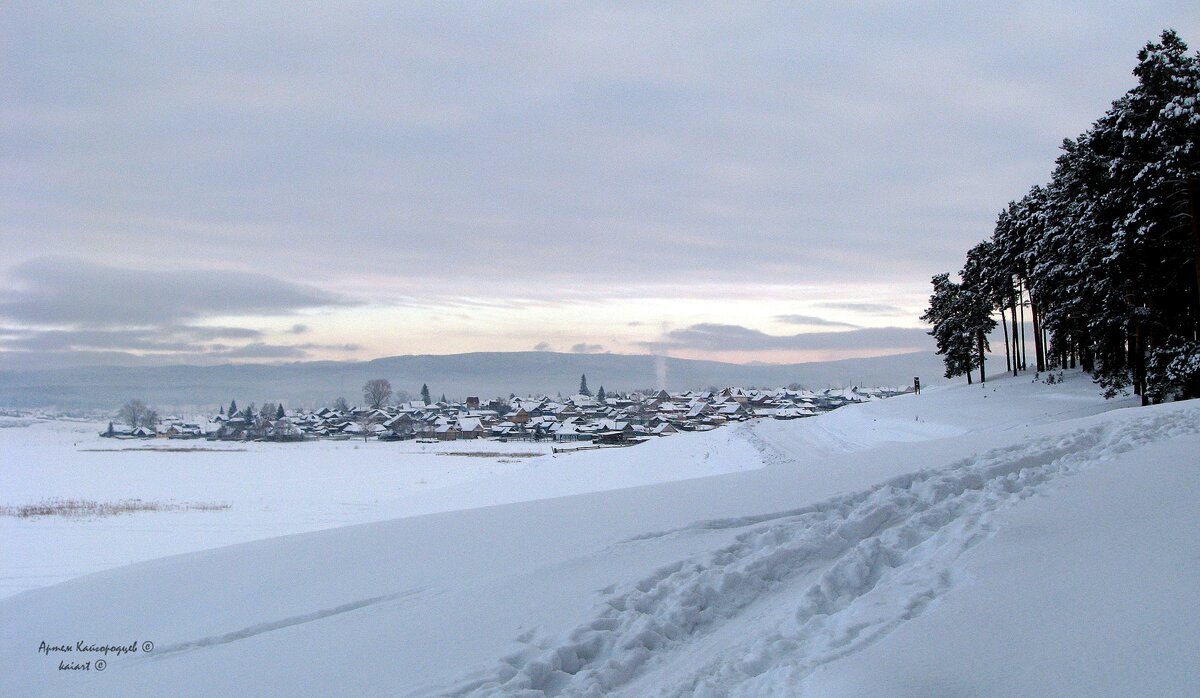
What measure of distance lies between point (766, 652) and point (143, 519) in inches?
872

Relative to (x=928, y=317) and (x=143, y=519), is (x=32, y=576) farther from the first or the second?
(x=928, y=317)

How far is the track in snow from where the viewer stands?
407 centimetres

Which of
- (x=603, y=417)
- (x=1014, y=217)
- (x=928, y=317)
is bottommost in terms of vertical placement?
(x=603, y=417)

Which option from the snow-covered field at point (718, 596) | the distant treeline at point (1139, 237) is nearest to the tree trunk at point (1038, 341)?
the distant treeline at point (1139, 237)

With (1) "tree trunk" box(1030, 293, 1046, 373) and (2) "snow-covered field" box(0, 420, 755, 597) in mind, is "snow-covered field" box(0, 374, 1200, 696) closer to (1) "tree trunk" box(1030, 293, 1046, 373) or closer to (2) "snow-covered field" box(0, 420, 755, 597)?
(2) "snow-covered field" box(0, 420, 755, 597)

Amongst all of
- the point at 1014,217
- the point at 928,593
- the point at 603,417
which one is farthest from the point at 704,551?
the point at 603,417

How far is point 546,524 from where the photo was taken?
8.25 meters

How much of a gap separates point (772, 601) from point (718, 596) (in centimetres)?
40

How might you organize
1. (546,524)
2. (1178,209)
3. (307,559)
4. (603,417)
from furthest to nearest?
(603,417) → (1178,209) → (546,524) → (307,559)

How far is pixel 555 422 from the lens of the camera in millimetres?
88750

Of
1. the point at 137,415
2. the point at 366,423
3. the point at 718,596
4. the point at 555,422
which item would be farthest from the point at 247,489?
the point at 137,415

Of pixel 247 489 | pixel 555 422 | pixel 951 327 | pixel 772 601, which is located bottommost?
pixel 555 422

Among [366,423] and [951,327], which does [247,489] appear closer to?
[951,327]

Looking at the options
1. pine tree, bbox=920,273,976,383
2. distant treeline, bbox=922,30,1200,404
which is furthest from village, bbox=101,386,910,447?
distant treeline, bbox=922,30,1200,404
